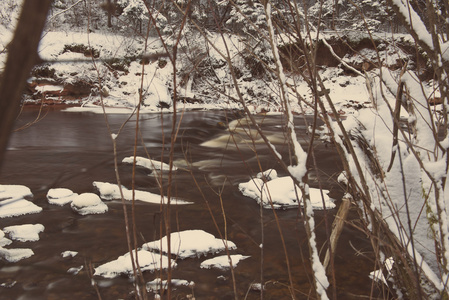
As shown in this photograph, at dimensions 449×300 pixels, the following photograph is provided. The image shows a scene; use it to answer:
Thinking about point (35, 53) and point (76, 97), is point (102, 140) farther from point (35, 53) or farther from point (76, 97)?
point (35, 53)

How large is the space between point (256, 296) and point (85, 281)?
5.66 feet

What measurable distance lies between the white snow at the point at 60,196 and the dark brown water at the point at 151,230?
0.12 metres

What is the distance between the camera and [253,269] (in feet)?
13.3

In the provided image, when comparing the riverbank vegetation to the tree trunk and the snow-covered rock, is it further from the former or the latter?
the snow-covered rock

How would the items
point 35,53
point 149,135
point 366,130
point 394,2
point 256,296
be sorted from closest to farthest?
point 35,53, point 394,2, point 366,130, point 256,296, point 149,135

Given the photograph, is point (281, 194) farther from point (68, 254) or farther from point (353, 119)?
point (68, 254)

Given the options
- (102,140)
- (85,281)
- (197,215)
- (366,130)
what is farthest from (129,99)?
(366,130)

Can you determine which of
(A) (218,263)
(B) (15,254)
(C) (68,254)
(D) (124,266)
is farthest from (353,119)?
(B) (15,254)

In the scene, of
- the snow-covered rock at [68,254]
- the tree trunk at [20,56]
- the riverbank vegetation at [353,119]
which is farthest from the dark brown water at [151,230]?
the tree trunk at [20,56]

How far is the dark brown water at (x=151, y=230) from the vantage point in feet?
11.9

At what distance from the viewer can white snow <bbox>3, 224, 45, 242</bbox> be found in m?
4.37

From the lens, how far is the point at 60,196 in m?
5.51

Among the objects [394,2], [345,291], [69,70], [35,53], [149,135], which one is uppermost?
[69,70]

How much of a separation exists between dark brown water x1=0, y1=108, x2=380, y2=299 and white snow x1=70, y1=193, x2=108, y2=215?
0.09 metres
